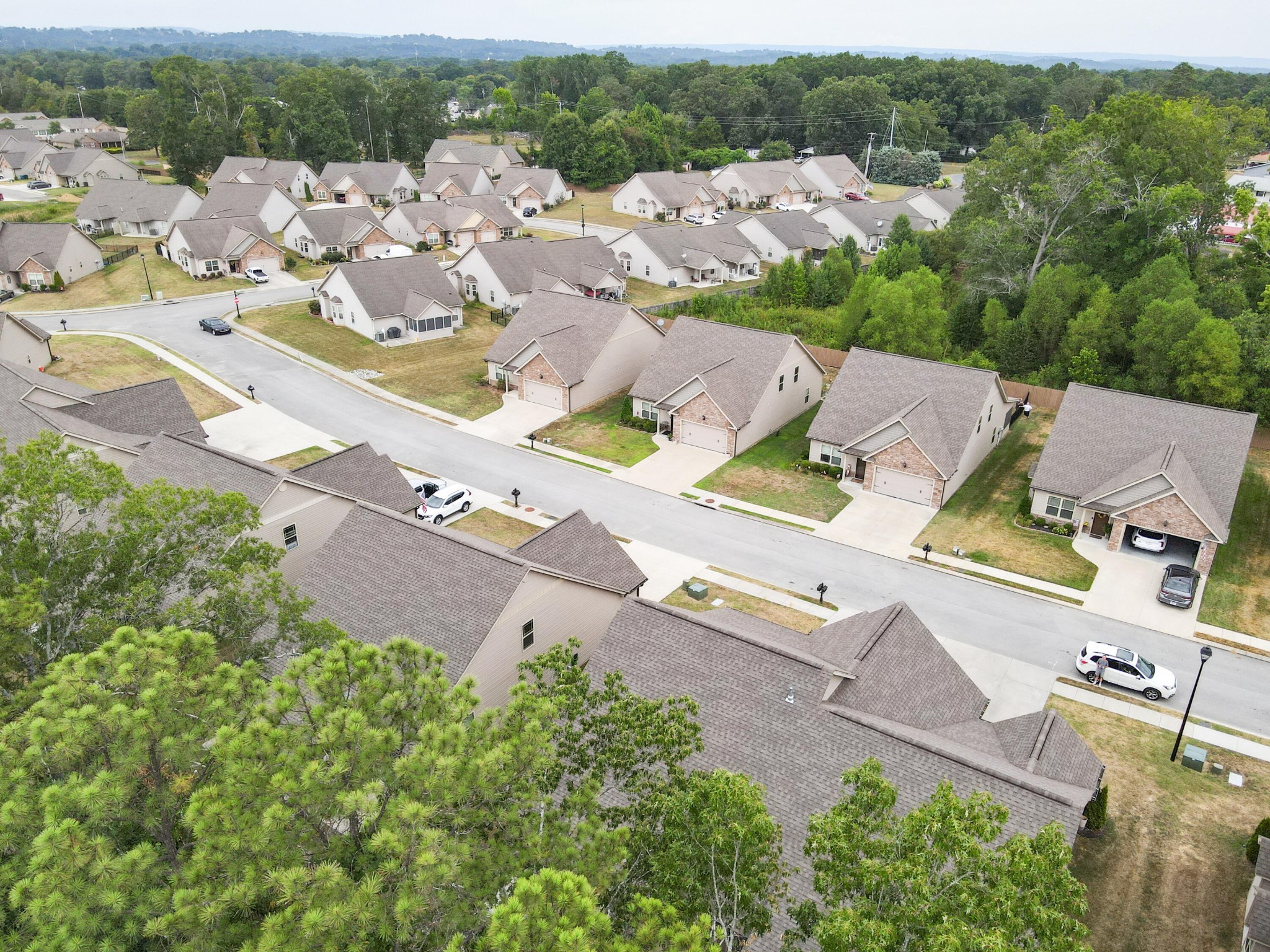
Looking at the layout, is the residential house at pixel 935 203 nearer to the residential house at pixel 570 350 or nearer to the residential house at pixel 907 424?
the residential house at pixel 570 350

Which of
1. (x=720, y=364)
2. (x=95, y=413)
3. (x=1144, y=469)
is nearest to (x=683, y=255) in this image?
(x=720, y=364)

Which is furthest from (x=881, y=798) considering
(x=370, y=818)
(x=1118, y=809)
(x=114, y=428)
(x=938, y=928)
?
(x=114, y=428)

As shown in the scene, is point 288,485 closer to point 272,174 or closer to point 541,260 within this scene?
point 541,260

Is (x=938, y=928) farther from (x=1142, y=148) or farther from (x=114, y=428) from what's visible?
(x=1142, y=148)

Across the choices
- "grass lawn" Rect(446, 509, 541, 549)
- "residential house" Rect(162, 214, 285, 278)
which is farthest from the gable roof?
"residential house" Rect(162, 214, 285, 278)

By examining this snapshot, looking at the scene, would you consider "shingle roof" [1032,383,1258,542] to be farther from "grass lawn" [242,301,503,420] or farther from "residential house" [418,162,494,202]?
"residential house" [418,162,494,202]

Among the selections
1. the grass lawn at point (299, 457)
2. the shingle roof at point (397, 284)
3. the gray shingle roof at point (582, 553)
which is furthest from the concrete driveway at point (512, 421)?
the gray shingle roof at point (582, 553)

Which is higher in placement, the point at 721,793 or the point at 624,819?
the point at 721,793
